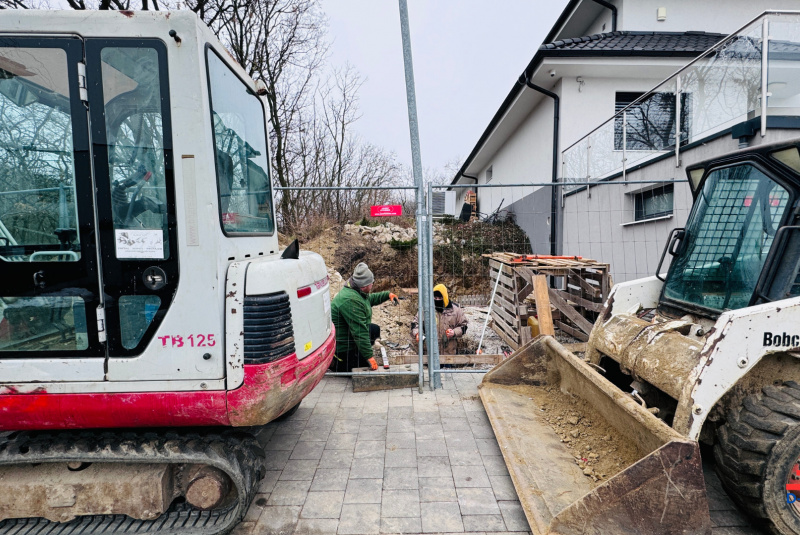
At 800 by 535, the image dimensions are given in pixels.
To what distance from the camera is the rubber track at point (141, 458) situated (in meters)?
2.38

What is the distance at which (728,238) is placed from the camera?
3.06 meters

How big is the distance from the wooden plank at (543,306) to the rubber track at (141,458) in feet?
11.6

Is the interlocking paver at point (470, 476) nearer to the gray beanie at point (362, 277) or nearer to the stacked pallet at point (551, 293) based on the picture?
the gray beanie at point (362, 277)

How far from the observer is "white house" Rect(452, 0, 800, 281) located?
21.4 feet

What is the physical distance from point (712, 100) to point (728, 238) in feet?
13.8

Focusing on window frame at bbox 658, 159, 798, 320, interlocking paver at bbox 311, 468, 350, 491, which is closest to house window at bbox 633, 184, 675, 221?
window frame at bbox 658, 159, 798, 320

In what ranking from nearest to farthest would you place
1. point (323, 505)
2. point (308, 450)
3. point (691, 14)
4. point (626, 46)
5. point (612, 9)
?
point (323, 505) < point (308, 450) < point (626, 46) < point (612, 9) < point (691, 14)

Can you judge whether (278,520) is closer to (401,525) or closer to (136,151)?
(401,525)

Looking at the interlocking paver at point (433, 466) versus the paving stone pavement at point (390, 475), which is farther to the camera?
the interlocking paver at point (433, 466)

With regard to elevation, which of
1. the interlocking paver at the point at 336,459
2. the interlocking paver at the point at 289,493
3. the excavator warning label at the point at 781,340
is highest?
the excavator warning label at the point at 781,340

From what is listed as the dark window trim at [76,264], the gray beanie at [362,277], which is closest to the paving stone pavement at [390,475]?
the gray beanie at [362,277]

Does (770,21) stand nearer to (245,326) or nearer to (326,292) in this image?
(326,292)

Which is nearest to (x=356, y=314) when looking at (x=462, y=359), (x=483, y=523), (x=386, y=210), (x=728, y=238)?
(x=386, y=210)

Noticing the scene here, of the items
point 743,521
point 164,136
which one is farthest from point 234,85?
point 743,521
